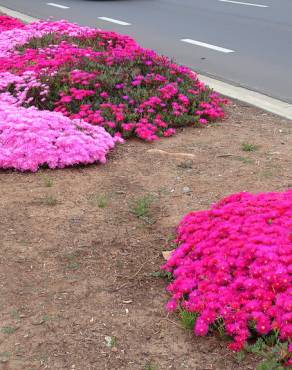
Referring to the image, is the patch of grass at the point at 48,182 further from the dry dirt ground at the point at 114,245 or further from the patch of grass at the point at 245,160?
the patch of grass at the point at 245,160

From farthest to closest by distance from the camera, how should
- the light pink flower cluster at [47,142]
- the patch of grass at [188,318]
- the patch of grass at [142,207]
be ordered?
the light pink flower cluster at [47,142] → the patch of grass at [142,207] → the patch of grass at [188,318]

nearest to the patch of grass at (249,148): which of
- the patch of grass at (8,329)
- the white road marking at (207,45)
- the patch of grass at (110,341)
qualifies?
the patch of grass at (110,341)

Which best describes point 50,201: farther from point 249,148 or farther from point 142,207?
point 249,148

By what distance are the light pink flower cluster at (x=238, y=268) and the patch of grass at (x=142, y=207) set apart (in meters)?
0.56

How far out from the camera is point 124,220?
4.98 m

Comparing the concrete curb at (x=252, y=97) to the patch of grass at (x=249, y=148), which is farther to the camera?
the concrete curb at (x=252, y=97)

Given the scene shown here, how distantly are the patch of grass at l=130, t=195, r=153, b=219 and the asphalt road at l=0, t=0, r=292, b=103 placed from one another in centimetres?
376

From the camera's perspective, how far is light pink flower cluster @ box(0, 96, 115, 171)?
5.97m

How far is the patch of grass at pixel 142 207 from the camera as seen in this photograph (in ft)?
16.6

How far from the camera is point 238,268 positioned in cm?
376

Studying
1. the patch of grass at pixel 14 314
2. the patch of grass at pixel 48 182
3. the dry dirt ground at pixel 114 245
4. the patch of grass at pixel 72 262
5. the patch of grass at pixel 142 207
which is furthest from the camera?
the patch of grass at pixel 48 182

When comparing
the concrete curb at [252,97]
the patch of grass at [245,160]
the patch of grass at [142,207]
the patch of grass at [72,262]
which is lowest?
the patch of grass at [72,262]

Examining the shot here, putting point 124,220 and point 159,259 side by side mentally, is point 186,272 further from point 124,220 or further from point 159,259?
point 124,220

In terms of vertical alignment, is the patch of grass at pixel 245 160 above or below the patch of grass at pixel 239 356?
above
